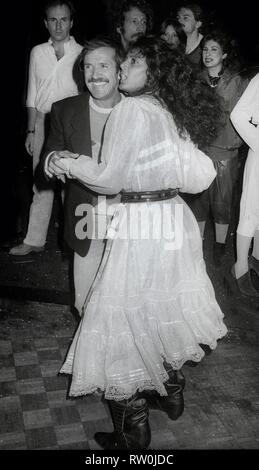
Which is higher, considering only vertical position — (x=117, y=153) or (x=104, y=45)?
(x=104, y=45)

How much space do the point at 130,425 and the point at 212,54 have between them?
123 inches

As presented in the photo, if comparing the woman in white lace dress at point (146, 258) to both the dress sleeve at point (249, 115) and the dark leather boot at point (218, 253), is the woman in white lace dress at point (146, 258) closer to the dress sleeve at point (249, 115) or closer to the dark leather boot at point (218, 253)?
the dress sleeve at point (249, 115)

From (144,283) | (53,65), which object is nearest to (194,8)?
(53,65)

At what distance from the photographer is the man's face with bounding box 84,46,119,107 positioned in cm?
272

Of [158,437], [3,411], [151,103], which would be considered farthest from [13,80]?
[158,437]

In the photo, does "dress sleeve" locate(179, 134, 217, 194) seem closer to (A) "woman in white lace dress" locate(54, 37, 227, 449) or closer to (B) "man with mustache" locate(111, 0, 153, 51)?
(A) "woman in white lace dress" locate(54, 37, 227, 449)

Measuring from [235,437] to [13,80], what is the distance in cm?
392

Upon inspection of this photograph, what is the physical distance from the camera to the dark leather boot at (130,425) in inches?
94.7

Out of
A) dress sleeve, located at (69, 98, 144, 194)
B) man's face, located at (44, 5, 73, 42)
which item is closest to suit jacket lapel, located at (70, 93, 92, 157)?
dress sleeve, located at (69, 98, 144, 194)

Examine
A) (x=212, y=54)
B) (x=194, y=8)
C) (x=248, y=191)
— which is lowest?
(x=248, y=191)

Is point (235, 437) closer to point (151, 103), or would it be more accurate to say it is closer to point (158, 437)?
point (158, 437)

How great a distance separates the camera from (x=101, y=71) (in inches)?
107

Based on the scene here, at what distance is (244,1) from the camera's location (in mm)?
7148

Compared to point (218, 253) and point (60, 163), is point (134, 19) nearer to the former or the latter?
point (218, 253)
